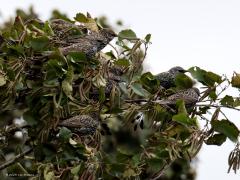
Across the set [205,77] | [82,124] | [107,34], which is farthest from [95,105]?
[205,77]

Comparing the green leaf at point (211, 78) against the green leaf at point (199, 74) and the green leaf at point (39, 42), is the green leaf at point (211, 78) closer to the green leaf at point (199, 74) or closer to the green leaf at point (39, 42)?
the green leaf at point (199, 74)

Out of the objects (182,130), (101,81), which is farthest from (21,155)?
(182,130)

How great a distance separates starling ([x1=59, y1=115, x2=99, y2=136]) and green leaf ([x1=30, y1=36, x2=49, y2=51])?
33cm

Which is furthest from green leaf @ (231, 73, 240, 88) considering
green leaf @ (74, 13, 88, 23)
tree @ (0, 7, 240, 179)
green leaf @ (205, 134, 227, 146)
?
green leaf @ (74, 13, 88, 23)

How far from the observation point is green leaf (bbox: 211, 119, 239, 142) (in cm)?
236

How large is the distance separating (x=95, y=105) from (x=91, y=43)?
27 centimetres

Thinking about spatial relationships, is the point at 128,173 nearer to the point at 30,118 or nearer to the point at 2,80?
the point at 30,118

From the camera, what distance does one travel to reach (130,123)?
2482 millimetres

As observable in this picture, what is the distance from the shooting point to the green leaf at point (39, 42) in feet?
7.52

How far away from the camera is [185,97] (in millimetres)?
2420

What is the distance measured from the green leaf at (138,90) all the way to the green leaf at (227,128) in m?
0.33

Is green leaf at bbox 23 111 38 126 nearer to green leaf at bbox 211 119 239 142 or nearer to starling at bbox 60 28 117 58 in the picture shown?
starling at bbox 60 28 117 58

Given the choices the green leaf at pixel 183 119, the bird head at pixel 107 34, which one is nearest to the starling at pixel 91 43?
the bird head at pixel 107 34

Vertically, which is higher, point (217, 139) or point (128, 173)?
point (217, 139)
